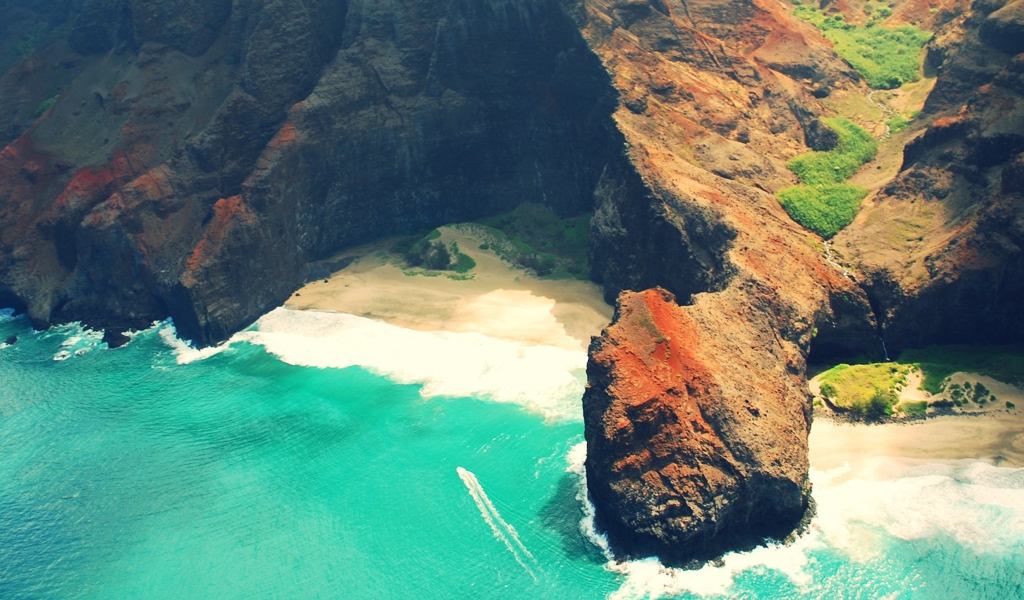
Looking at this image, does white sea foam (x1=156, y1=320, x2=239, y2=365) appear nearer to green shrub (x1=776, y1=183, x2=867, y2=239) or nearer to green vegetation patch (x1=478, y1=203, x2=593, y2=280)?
green vegetation patch (x1=478, y1=203, x2=593, y2=280)

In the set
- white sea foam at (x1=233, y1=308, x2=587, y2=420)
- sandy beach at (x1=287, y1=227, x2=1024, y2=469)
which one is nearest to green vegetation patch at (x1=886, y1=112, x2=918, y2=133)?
sandy beach at (x1=287, y1=227, x2=1024, y2=469)

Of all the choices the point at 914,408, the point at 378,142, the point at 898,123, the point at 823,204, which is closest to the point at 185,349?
the point at 378,142

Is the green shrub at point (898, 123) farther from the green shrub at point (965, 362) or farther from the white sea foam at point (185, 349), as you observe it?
the white sea foam at point (185, 349)

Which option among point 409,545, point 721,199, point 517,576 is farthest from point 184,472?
point 721,199

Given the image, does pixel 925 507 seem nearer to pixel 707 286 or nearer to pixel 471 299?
pixel 707 286

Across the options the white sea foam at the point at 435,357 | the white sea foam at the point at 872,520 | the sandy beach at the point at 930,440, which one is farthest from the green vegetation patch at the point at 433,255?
the sandy beach at the point at 930,440

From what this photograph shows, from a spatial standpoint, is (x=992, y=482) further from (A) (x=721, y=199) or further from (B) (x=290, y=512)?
(B) (x=290, y=512)
